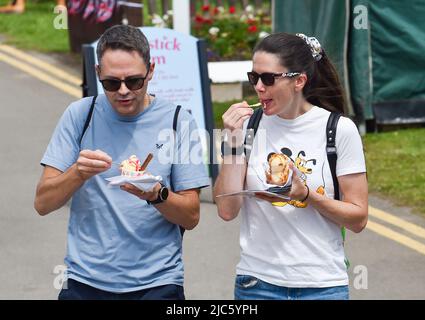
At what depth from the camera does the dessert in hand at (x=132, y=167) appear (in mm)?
4641

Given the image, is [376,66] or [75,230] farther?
[376,66]

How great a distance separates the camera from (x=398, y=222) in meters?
9.84

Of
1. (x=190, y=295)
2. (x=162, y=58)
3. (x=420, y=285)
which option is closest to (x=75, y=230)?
(x=190, y=295)

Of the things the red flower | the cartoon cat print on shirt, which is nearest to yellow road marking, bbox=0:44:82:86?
the red flower

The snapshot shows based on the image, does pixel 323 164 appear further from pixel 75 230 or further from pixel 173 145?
pixel 75 230

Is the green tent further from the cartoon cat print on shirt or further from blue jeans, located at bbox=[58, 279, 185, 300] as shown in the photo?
blue jeans, located at bbox=[58, 279, 185, 300]

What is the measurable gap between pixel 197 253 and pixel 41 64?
8.37m

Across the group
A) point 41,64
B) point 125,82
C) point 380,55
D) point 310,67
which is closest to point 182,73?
point 380,55

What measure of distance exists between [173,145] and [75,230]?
21.9 inches

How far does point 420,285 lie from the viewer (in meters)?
8.24

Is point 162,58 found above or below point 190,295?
above

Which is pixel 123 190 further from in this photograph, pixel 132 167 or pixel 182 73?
pixel 182 73

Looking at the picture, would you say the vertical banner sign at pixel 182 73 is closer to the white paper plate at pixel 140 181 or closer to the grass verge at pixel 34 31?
the white paper plate at pixel 140 181

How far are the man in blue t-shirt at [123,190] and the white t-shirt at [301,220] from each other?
0.28 meters
